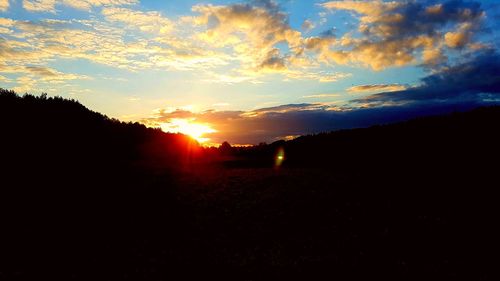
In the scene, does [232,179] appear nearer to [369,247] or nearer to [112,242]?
[112,242]

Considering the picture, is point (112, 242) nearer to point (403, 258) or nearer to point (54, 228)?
point (54, 228)

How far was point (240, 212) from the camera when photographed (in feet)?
61.4

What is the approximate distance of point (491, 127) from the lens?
29812mm

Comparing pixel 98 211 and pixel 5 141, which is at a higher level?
pixel 5 141

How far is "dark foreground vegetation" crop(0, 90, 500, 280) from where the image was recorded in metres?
12.9

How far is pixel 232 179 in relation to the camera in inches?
1006

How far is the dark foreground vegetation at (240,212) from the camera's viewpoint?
12.9m

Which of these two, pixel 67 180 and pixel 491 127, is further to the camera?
pixel 491 127

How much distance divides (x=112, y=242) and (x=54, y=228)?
2.96 meters

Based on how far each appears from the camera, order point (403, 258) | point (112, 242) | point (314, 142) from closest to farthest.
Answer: point (403, 258) < point (112, 242) < point (314, 142)

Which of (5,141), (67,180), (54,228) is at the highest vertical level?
(5,141)

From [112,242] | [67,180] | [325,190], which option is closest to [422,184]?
[325,190]

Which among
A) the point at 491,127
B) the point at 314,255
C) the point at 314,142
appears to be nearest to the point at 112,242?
the point at 314,255

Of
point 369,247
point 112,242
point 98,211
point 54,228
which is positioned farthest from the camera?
point 98,211
